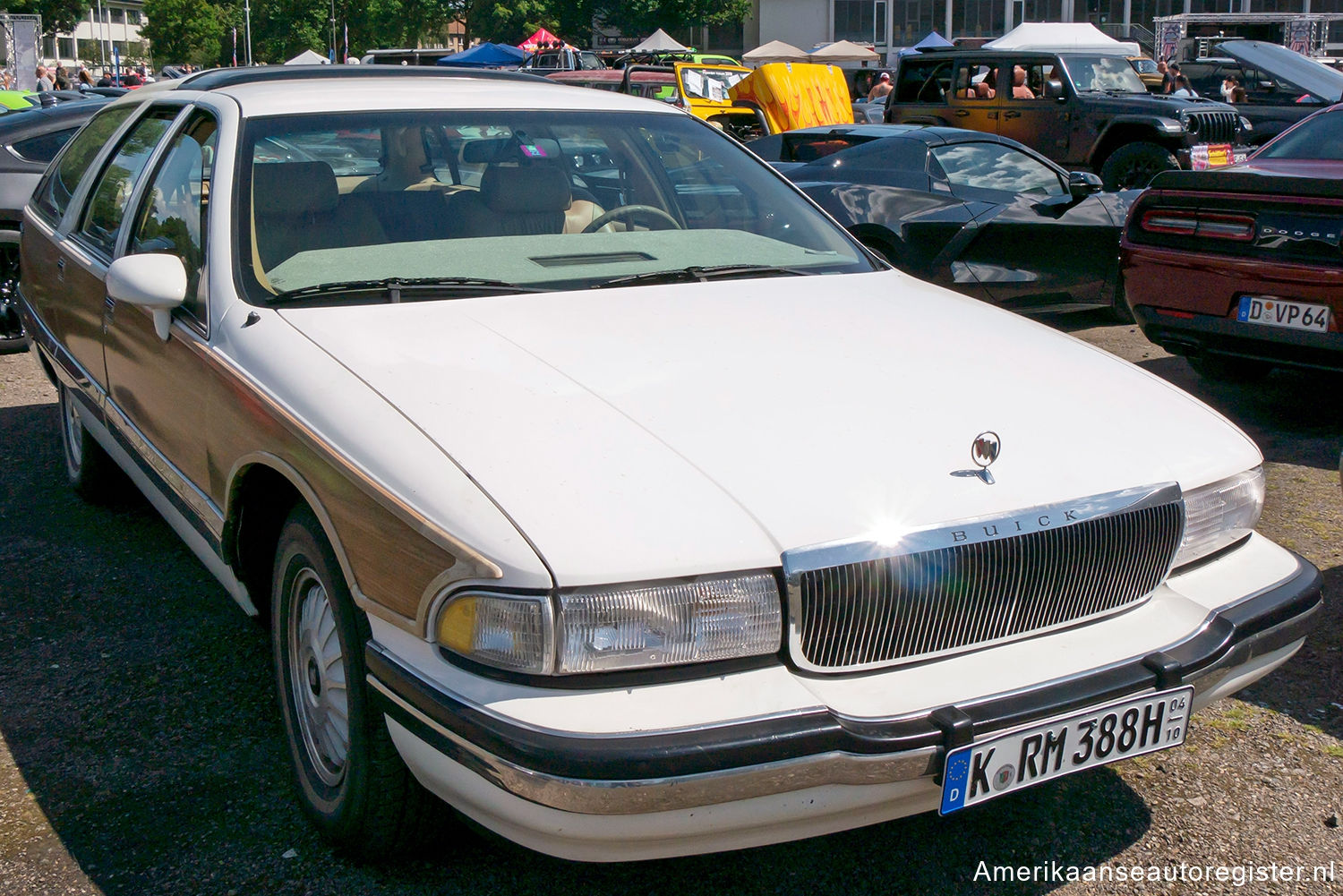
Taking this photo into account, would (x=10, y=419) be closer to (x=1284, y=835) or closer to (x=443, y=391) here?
(x=443, y=391)

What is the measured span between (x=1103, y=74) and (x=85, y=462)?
44.2ft

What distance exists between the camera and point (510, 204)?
135 inches

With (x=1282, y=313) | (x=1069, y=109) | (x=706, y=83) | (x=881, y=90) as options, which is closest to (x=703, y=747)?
(x=1282, y=313)

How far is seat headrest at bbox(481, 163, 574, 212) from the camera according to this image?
3.43 m

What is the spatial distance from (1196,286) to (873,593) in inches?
176

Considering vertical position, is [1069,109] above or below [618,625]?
above

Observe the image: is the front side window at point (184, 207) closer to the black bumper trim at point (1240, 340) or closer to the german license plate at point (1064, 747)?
the german license plate at point (1064, 747)

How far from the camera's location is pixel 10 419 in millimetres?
6234

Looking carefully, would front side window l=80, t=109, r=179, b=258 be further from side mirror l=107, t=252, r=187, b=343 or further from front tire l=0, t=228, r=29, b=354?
front tire l=0, t=228, r=29, b=354

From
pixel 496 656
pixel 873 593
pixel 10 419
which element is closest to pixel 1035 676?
pixel 873 593

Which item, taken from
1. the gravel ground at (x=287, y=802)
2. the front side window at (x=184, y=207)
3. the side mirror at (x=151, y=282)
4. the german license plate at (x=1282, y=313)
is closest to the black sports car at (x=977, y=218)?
the german license plate at (x=1282, y=313)

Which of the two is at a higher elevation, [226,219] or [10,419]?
[226,219]

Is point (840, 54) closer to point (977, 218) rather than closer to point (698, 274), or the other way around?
point (977, 218)

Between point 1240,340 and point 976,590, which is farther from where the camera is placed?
point 1240,340
